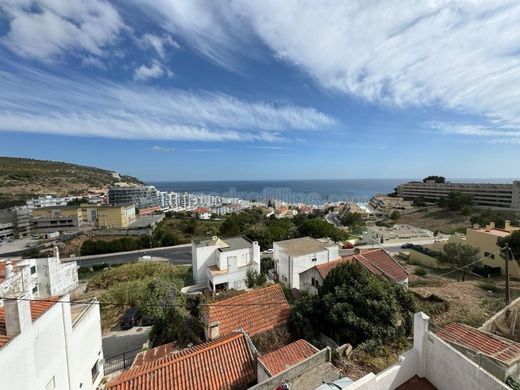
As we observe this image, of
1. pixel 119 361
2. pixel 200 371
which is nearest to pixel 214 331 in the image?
pixel 200 371


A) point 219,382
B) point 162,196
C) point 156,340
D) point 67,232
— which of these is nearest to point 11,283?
point 156,340

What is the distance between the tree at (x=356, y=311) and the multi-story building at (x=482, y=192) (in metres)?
84.4

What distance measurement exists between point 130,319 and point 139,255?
28.9 meters

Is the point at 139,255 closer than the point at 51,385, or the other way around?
the point at 51,385

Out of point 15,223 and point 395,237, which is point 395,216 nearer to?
point 395,237

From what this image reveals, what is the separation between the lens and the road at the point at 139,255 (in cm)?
4038

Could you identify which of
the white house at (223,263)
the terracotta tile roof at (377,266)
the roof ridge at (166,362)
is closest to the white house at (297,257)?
the white house at (223,263)

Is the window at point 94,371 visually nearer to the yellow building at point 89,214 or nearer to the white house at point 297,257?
the white house at point 297,257

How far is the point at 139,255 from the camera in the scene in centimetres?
4350

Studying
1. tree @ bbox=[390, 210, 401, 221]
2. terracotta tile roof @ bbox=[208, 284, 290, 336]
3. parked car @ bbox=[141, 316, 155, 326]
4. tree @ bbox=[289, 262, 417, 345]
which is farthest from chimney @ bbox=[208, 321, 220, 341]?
tree @ bbox=[390, 210, 401, 221]

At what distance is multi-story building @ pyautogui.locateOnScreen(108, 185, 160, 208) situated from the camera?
322ft

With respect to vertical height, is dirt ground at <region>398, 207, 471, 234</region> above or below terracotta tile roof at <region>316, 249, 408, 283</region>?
below

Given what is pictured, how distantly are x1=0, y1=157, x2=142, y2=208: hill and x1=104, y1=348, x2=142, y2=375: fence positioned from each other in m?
84.4

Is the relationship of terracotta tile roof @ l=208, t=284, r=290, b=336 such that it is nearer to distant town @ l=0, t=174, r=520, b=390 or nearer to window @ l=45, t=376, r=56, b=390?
distant town @ l=0, t=174, r=520, b=390
